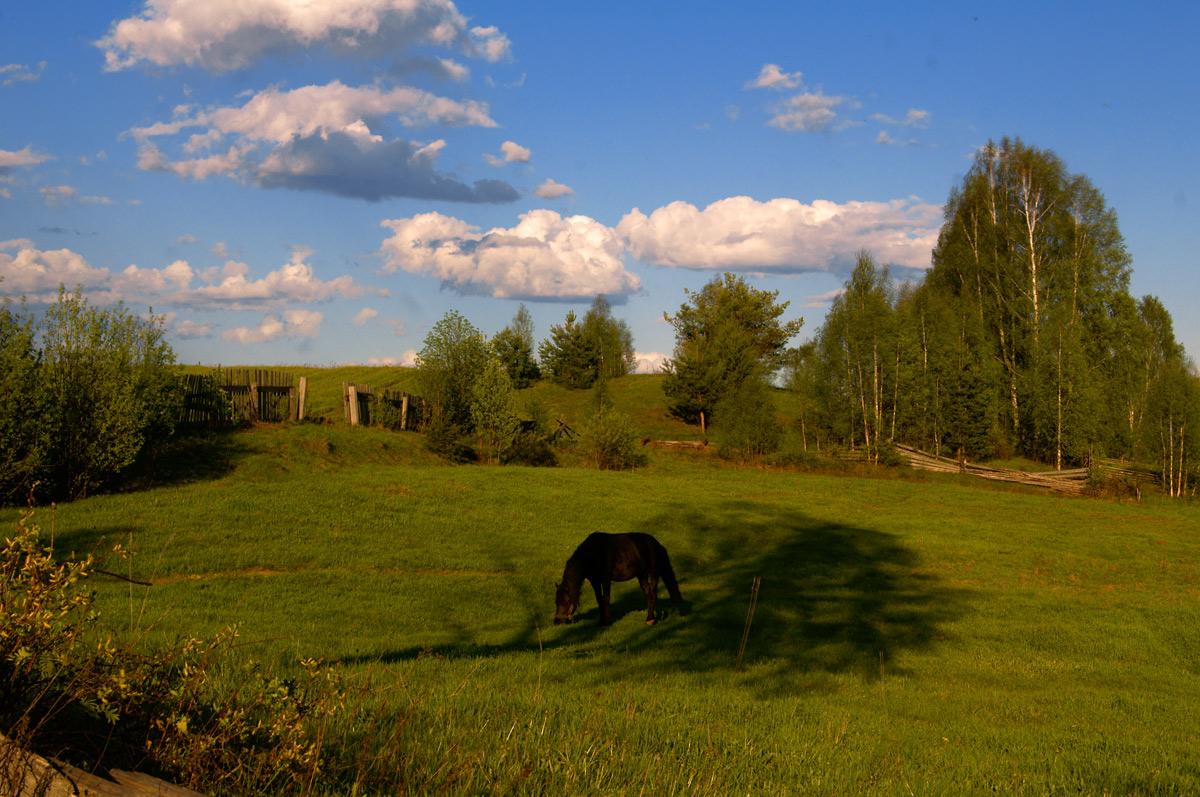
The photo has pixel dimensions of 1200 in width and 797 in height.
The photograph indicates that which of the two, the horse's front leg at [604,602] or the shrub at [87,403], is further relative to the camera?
the shrub at [87,403]

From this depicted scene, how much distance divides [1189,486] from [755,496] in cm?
2628

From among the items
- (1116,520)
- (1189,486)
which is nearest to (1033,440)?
(1189,486)

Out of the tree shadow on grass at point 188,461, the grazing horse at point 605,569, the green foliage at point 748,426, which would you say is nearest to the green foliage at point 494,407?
the tree shadow on grass at point 188,461

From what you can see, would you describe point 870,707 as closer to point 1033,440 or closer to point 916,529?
point 916,529

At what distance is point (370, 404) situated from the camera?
39.2 m

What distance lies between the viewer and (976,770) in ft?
18.8

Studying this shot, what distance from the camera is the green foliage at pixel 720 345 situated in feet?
200

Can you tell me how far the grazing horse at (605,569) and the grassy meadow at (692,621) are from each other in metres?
0.50

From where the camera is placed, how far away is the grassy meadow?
Result: 5.19 metres

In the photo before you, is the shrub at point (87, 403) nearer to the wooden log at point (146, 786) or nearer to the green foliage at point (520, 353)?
the wooden log at point (146, 786)

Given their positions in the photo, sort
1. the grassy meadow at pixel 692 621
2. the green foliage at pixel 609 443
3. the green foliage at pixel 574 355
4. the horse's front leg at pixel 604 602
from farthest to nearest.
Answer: the green foliage at pixel 574 355, the green foliage at pixel 609 443, the horse's front leg at pixel 604 602, the grassy meadow at pixel 692 621

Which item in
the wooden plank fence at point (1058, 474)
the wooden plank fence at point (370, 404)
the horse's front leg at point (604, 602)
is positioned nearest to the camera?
the horse's front leg at point (604, 602)

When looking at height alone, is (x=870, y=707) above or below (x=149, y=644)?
below

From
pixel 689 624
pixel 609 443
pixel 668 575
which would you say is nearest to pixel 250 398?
pixel 609 443
